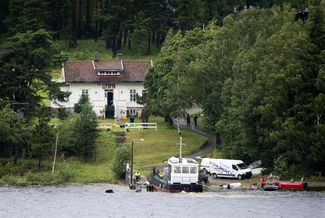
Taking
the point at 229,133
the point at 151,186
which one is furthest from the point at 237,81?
the point at 151,186

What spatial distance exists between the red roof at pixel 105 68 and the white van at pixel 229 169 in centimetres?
4097

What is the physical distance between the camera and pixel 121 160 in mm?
133625

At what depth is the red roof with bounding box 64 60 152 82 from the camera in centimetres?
17050

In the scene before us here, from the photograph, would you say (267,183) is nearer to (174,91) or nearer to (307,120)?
(307,120)

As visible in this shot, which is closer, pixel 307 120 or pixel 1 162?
pixel 307 120

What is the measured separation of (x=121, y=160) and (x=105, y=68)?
129 feet

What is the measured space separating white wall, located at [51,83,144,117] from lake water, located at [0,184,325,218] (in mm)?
40900

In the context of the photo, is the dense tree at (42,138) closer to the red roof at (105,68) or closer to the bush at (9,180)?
the bush at (9,180)

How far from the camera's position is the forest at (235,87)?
126562 millimetres

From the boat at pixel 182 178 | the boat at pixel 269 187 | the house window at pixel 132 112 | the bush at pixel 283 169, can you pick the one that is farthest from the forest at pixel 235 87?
the house window at pixel 132 112

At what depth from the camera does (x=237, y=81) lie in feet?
445

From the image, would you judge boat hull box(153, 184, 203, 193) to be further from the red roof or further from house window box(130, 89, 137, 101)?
house window box(130, 89, 137, 101)

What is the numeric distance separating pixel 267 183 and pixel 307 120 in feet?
26.2

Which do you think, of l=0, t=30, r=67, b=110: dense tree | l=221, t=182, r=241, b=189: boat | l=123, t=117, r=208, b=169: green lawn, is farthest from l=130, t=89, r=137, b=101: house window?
l=221, t=182, r=241, b=189: boat
